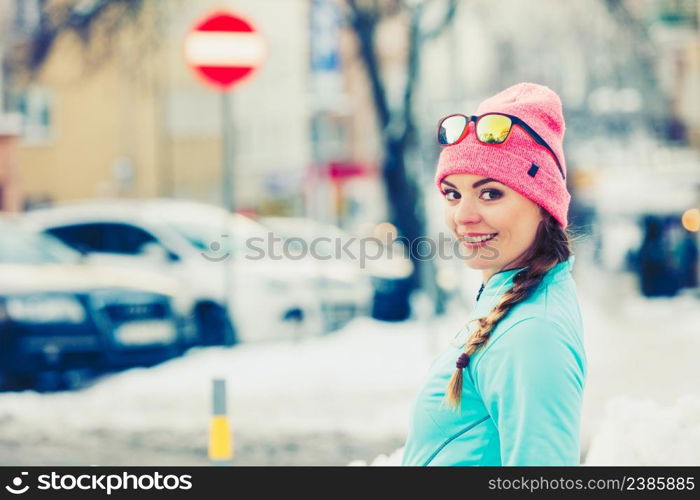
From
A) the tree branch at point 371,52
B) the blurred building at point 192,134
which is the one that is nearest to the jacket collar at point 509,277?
the tree branch at point 371,52

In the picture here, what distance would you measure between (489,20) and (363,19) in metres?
1.91

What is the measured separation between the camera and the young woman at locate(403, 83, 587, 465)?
1.73 metres

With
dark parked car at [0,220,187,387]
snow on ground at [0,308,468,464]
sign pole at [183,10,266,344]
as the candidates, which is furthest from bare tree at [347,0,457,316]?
sign pole at [183,10,266,344]

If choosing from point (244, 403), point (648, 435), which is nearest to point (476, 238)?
point (648, 435)

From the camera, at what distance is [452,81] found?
9.79m

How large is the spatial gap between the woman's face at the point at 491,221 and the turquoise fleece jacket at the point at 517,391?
41mm

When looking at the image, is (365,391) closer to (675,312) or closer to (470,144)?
(470,144)

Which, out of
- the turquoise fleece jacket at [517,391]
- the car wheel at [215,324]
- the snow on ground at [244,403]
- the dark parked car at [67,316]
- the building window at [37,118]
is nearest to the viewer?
the turquoise fleece jacket at [517,391]

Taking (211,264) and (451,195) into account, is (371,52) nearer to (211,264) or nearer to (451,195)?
(211,264)

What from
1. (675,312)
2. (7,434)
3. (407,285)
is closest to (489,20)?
(407,285)

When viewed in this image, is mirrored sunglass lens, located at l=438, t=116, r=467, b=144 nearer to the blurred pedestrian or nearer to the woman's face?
the woman's face

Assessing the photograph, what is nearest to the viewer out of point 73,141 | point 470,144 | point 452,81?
point 470,144

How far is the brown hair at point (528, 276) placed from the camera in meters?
1.86

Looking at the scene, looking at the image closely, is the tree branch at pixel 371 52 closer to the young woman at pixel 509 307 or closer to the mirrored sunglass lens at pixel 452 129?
the mirrored sunglass lens at pixel 452 129
